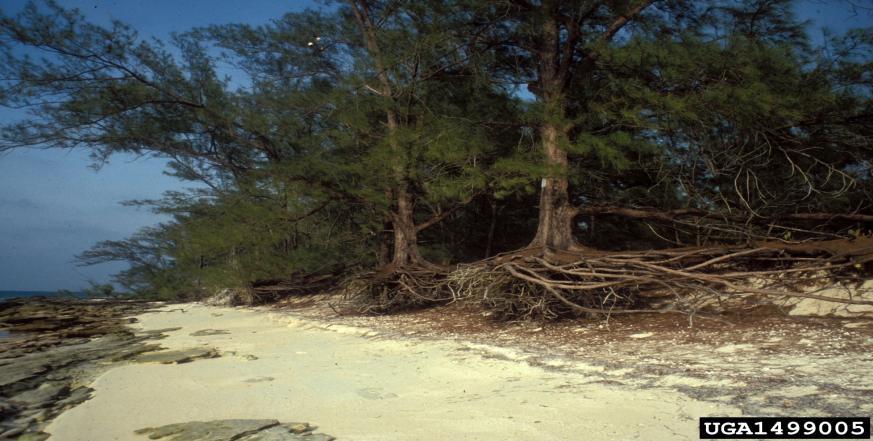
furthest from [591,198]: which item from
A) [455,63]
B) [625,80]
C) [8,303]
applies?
[8,303]

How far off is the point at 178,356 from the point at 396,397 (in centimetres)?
295

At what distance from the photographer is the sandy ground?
8.32 feet

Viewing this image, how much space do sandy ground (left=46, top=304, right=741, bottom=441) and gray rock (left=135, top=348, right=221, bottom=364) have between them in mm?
147

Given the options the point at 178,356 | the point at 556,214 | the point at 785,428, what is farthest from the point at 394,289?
the point at 785,428

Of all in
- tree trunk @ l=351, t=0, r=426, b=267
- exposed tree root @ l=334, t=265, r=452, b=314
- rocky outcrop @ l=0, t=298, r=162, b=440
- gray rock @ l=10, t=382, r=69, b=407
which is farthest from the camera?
exposed tree root @ l=334, t=265, r=452, b=314

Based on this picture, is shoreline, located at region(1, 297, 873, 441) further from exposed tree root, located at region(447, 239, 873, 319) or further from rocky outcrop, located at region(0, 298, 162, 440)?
exposed tree root, located at region(447, 239, 873, 319)

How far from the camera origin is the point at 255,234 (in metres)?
9.84

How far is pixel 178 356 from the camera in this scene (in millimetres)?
5238

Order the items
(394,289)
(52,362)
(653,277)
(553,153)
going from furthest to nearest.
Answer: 1. (394,289)
2. (553,153)
3. (653,277)
4. (52,362)

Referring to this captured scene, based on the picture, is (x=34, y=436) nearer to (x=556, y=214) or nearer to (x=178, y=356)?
(x=178, y=356)

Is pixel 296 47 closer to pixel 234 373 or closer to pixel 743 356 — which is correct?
pixel 234 373

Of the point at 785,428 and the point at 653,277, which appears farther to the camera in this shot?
the point at 653,277

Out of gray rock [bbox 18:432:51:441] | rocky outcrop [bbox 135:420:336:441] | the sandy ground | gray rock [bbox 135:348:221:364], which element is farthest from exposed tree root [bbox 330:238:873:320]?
gray rock [bbox 18:432:51:441]

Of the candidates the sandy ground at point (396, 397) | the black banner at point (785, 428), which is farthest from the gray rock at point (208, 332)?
the black banner at point (785, 428)
